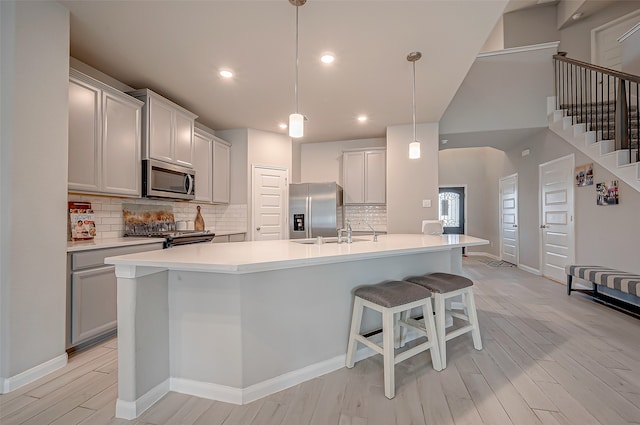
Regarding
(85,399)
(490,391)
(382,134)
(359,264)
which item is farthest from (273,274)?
(382,134)

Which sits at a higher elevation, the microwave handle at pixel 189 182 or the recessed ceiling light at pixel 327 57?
the recessed ceiling light at pixel 327 57

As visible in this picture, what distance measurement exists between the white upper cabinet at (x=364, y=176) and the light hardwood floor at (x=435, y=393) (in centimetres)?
304

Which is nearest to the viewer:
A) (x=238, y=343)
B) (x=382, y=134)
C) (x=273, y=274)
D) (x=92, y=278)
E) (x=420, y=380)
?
(x=238, y=343)

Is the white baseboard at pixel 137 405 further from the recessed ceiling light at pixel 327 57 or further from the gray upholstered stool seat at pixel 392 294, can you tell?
the recessed ceiling light at pixel 327 57

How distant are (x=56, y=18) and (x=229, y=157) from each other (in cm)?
291

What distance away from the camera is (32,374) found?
187 centimetres

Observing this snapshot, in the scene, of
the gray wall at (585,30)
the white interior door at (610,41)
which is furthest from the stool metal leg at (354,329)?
the gray wall at (585,30)

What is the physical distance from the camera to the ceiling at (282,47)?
6.95 ft

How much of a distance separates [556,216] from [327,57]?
14.8 ft

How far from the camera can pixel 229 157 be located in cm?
491

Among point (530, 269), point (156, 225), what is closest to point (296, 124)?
point (156, 225)

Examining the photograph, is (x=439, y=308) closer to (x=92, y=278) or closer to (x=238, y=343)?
(x=238, y=343)

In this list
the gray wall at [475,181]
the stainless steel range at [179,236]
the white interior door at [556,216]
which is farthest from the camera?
the gray wall at [475,181]

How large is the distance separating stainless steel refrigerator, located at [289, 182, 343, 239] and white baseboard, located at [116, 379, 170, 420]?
346 cm
